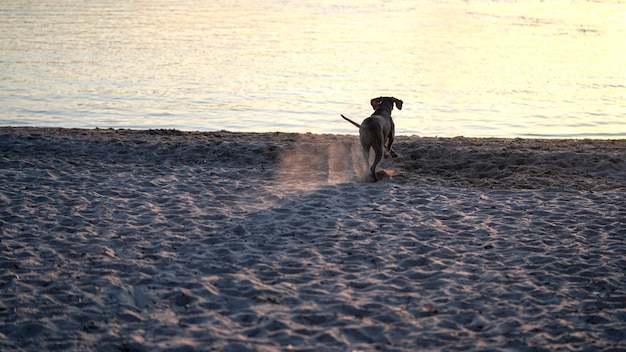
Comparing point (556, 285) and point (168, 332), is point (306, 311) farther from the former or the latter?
point (556, 285)

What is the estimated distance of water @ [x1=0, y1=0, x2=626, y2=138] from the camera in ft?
57.4

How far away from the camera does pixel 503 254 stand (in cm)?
746

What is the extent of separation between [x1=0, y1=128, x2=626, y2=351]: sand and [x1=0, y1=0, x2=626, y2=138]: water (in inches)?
200

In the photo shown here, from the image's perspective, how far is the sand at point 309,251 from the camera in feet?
18.8

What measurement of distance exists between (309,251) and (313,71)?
16.3 metres

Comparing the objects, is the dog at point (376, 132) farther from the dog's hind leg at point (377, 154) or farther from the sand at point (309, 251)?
the sand at point (309, 251)

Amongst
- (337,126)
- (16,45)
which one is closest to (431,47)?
(337,126)

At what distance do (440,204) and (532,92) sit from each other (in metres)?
12.2

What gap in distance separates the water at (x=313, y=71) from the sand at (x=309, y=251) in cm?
509

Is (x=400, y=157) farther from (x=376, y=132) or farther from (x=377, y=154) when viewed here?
(x=376, y=132)

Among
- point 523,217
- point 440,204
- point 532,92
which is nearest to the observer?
point 523,217

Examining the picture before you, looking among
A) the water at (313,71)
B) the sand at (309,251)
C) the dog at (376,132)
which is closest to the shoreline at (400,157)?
the sand at (309,251)

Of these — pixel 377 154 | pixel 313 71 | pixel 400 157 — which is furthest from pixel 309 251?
pixel 313 71

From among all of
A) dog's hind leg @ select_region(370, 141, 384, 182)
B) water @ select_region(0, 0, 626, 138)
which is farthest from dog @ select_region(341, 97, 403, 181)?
water @ select_region(0, 0, 626, 138)
